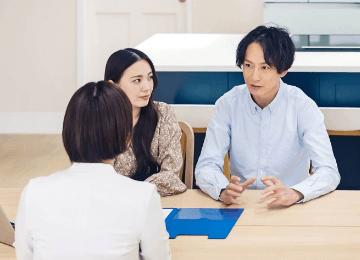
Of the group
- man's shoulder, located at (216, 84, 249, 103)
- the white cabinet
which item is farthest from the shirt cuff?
the white cabinet

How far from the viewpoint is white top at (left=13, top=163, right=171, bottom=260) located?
2.46 feet

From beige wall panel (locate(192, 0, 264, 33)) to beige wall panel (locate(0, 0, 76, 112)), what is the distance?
1.52 meters

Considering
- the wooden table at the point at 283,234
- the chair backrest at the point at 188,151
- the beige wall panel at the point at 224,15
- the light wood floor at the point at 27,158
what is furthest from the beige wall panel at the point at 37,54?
the wooden table at the point at 283,234

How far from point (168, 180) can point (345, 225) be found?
55 centimetres

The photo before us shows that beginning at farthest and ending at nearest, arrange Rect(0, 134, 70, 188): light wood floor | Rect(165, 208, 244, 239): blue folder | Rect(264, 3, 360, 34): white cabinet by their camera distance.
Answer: Rect(264, 3, 360, 34): white cabinet → Rect(0, 134, 70, 188): light wood floor → Rect(165, 208, 244, 239): blue folder

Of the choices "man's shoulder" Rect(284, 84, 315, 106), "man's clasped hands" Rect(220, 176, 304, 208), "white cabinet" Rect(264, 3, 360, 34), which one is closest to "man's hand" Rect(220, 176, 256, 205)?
"man's clasped hands" Rect(220, 176, 304, 208)

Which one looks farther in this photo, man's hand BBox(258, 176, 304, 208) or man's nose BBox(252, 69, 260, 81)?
man's nose BBox(252, 69, 260, 81)

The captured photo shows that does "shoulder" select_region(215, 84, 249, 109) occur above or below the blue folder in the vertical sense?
above

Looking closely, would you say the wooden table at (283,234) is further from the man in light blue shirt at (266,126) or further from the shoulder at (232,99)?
the shoulder at (232,99)

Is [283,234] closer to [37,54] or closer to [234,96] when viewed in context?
[234,96]

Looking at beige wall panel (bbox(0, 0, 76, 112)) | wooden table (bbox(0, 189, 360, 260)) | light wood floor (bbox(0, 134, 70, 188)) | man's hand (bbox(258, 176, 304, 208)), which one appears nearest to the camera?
wooden table (bbox(0, 189, 360, 260))

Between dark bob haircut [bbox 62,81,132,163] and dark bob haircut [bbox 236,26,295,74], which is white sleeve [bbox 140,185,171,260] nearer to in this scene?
dark bob haircut [bbox 62,81,132,163]

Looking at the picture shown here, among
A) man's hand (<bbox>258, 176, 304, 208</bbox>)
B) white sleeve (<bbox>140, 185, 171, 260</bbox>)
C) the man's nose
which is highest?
the man's nose

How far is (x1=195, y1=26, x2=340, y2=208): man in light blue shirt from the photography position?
5.19 ft
